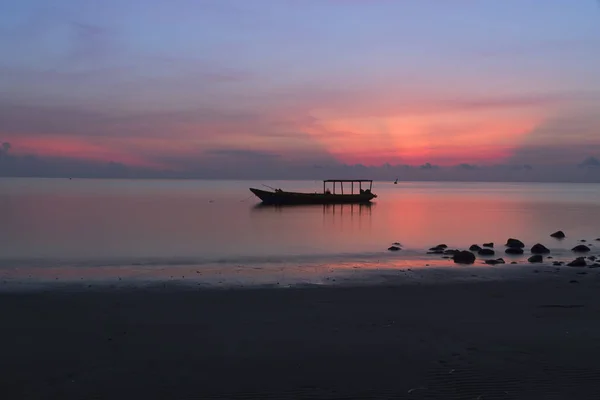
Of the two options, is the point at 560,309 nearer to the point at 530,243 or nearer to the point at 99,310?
the point at 99,310

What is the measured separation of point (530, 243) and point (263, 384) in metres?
28.9

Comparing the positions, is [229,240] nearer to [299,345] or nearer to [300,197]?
[299,345]

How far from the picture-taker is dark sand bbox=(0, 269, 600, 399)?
7102 millimetres

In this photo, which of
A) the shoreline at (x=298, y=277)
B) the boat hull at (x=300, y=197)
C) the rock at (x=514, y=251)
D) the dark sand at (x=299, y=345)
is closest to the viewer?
the dark sand at (x=299, y=345)

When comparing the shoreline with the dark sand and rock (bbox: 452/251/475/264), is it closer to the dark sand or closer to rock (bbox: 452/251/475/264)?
rock (bbox: 452/251/475/264)

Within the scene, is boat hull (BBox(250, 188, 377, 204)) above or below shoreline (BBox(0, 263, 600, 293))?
above

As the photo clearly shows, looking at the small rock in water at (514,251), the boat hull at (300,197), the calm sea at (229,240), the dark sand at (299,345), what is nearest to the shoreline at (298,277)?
the calm sea at (229,240)

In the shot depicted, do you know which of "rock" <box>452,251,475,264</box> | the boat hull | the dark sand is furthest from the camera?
the boat hull

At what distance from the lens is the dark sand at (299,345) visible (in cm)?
710

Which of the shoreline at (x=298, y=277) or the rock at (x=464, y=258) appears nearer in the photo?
the shoreline at (x=298, y=277)

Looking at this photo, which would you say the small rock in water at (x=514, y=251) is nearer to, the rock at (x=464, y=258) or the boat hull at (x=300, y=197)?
the rock at (x=464, y=258)

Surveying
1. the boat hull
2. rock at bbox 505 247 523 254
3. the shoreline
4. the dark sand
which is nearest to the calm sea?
the shoreline

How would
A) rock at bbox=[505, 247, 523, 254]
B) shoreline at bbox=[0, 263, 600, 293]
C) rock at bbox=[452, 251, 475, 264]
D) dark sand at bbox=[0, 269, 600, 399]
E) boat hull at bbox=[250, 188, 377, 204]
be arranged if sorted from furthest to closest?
1. boat hull at bbox=[250, 188, 377, 204]
2. rock at bbox=[505, 247, 523, 254]
3. rock at bbox=[452, 251, 475, 264]
4. shoreline at bbox=[0, 263, 600, 293]
5. dark sand at bbox=[0, 269, 600, 399]

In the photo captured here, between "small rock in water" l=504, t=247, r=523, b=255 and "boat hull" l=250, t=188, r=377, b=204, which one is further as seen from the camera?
"boat hull" l=250, t=188, r=377, b=204
